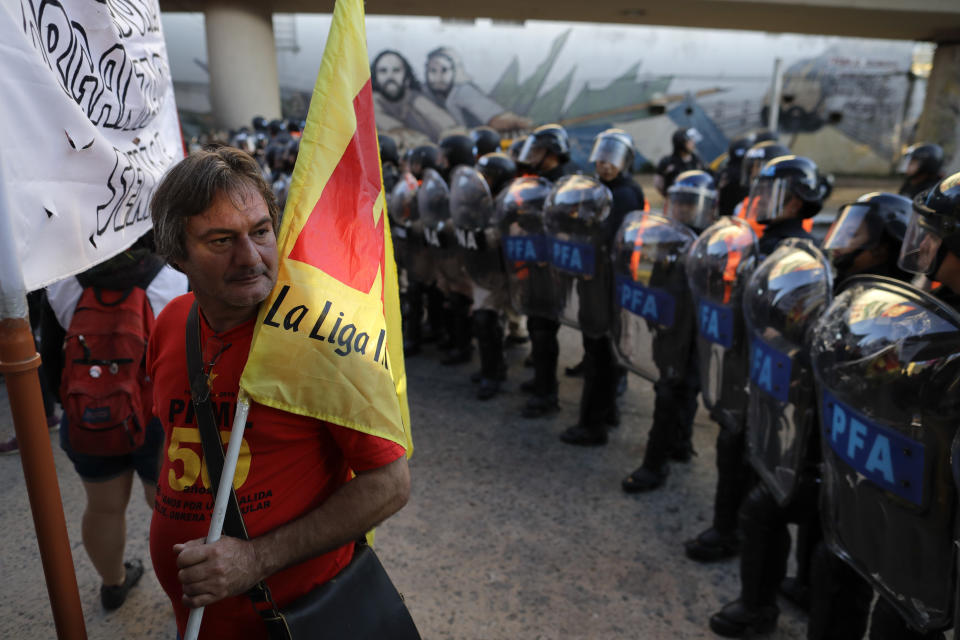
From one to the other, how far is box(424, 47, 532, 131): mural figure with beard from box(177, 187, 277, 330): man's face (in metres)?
22.4

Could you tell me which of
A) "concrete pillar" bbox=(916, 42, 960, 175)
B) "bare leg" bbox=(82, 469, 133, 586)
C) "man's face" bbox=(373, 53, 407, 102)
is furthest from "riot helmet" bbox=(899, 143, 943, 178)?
"man's face" bbox=(373, 53, 407, 102)

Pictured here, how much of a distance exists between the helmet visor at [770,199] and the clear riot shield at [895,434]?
1430 millimetres

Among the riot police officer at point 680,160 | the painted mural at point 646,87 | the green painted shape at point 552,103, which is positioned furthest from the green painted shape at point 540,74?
the riot police officer at point 680,160

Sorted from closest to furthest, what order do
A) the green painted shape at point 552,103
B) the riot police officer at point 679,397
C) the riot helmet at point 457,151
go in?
the riot police officer at point 679,397 → the riot helmet at point 457,151 → the green painted shape at point 552,103

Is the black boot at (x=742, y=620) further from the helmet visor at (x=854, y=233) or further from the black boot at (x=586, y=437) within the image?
the black boot at (x=586, y=437)

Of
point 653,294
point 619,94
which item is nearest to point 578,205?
point 653,294

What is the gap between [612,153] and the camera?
4.15 meters

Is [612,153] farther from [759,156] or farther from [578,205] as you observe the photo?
[759,156]

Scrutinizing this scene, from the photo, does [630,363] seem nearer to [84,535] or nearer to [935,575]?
[935,575]

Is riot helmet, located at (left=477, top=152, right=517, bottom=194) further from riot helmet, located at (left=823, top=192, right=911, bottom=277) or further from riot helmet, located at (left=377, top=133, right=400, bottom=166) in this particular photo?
riot helmet, located at (left=823, top=192, right=911, bottom=277)

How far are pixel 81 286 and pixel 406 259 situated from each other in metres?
3.75

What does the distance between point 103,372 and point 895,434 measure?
2526 millimetres

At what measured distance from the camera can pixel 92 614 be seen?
270cm

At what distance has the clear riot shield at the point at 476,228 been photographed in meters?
4.64
